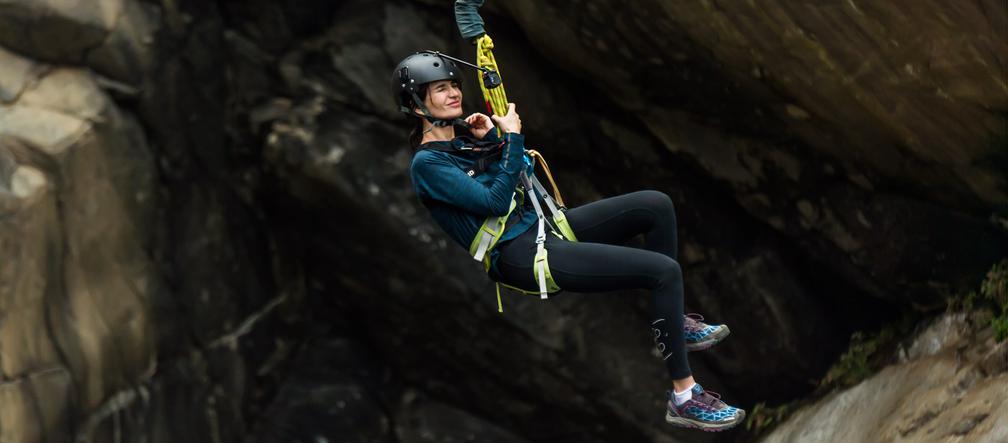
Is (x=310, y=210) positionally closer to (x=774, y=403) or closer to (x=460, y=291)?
(x=460, y=291)

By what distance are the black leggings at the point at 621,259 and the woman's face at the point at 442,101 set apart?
0.68 meters

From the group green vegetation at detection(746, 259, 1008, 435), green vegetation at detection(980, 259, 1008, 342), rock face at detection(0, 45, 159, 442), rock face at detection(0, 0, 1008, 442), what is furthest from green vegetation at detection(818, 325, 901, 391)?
rock face at detection(0, 45, 159, 442)

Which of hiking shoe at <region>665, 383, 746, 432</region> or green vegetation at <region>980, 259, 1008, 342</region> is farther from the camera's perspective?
green vegetation at <region>980, 259, 1008, 342</region>

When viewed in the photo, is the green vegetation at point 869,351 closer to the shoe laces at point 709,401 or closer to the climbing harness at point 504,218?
the shoe laces at point 709,401

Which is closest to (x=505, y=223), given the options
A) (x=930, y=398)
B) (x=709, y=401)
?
(x=709, y=401)

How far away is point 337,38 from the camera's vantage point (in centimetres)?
965

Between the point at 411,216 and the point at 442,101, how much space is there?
3968mm

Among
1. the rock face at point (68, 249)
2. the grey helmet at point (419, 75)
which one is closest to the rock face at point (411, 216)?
the rock face at point (68, 249)

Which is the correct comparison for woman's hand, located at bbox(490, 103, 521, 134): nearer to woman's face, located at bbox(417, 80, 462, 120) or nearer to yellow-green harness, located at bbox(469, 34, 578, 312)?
yellow-green harness, located at bbox(469, 34, 578, 312)

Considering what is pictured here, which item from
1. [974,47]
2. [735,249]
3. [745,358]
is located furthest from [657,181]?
[974,47]

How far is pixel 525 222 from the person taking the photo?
5.76 meters

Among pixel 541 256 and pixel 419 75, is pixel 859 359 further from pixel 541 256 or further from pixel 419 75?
pixel 419 75

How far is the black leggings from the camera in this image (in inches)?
218

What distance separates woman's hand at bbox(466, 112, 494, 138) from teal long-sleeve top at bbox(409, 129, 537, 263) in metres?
0.06
